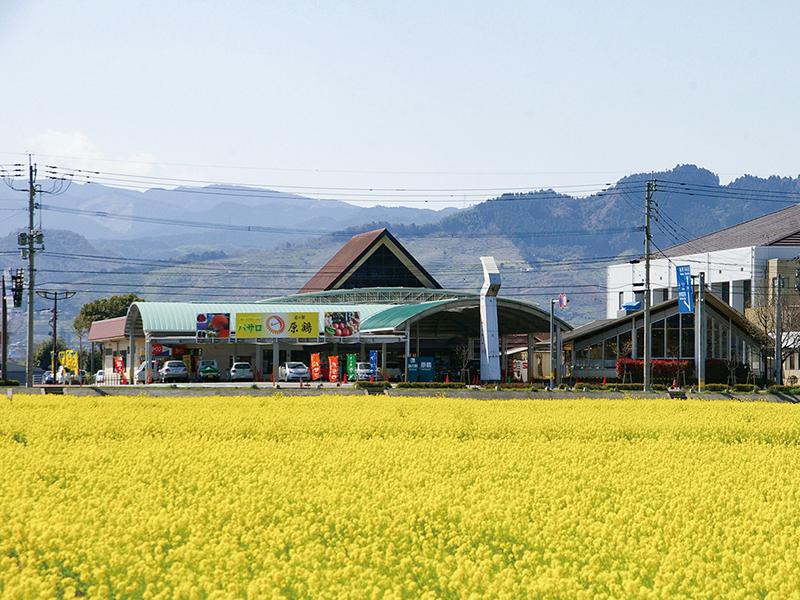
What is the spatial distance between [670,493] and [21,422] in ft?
52.1

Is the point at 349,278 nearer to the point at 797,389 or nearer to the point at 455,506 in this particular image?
the point at 797,389

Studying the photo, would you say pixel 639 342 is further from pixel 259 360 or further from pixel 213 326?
pixel 213 326

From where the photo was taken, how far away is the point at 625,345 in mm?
69750

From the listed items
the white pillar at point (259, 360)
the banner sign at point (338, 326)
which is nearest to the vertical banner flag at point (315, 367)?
the banner sign at point (338, 326)

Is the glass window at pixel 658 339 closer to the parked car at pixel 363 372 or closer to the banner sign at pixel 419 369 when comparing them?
the banner sign at pixel 419 369

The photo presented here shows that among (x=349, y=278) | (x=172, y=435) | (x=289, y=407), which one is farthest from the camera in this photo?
(x=349, y=278)

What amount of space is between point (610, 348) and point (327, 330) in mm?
17887

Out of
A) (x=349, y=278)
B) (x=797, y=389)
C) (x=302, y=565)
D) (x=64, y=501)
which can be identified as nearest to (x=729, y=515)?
(x=302, y=565)

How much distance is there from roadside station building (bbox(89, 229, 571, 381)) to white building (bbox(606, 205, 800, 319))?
39.1 ft

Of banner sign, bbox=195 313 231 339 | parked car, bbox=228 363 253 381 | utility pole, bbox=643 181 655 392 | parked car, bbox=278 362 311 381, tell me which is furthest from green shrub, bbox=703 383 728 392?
banner sign, bbox=195 313 231 339

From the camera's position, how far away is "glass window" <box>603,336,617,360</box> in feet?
230

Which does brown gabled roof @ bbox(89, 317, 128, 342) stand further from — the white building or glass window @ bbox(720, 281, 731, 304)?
glass window @ bbox(720, 281, 731, 304)

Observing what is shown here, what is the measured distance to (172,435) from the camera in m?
23.1

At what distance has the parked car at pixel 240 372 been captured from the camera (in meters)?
72.1
